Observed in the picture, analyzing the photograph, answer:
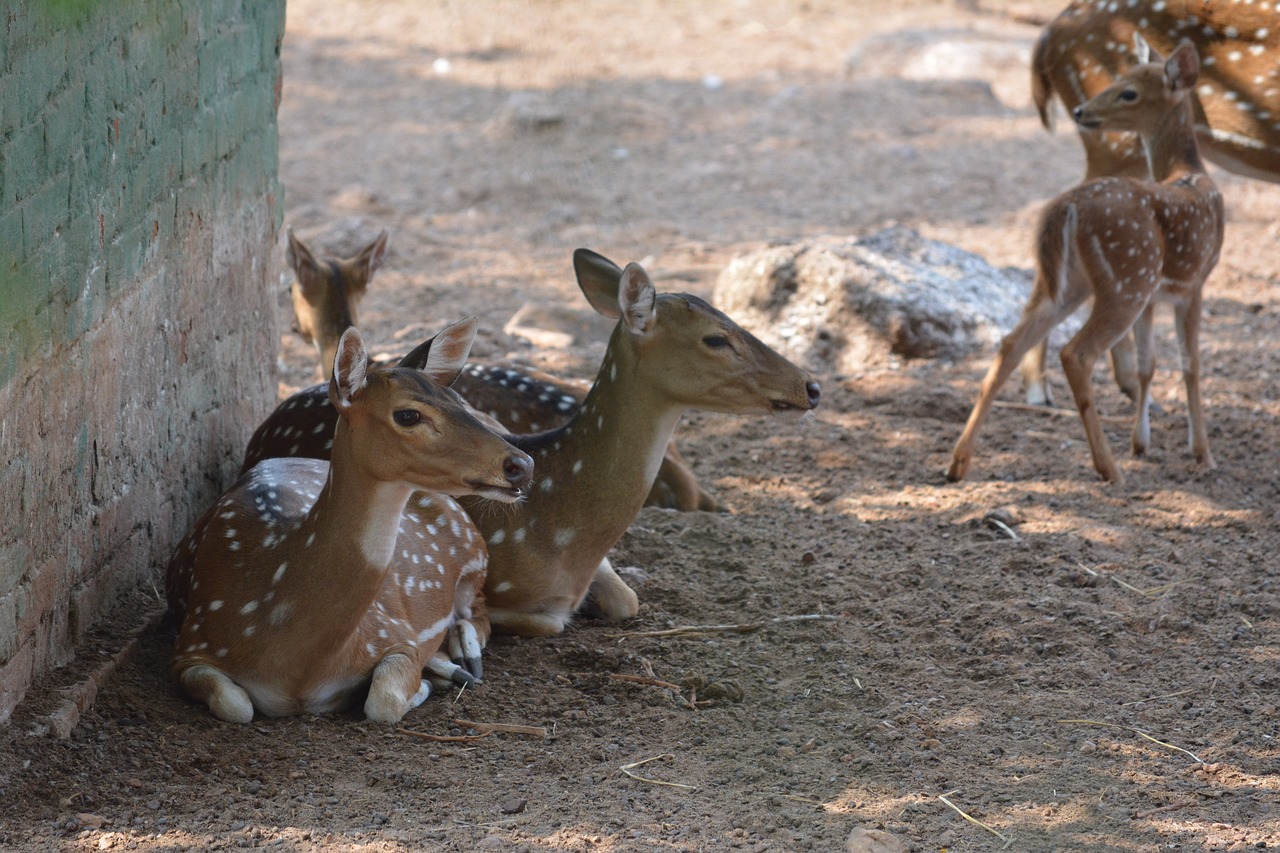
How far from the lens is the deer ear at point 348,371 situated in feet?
12.1

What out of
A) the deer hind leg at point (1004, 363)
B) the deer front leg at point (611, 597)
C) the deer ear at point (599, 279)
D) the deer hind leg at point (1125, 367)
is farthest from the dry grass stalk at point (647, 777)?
the deer hind leg at point (1125, 367)

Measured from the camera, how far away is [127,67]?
165 inches

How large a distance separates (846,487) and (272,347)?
93.1 inches

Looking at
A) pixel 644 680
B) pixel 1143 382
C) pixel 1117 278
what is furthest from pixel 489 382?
pixel 1143 382

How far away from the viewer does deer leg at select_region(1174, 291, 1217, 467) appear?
20.0ft

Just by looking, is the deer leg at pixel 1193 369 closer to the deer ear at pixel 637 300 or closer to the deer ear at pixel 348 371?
the deer ear at pixel 637 300

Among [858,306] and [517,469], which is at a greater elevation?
[517,469]

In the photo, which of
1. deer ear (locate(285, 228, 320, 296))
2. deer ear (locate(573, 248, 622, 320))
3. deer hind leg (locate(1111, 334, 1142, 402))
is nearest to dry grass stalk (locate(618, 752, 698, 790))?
deer ear (locate(573, 248, 622, 320))

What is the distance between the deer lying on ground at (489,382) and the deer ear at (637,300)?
0.96 metres

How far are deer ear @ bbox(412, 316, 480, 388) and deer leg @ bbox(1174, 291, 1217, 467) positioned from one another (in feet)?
11.2

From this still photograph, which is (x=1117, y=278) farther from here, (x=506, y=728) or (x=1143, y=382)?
(x=506, y=728)

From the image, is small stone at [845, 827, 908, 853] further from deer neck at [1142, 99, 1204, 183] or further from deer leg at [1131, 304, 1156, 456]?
deer neck at [1142, 99, 1204, 183]

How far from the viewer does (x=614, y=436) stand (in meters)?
4.58

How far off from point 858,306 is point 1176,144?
1.65 meters
